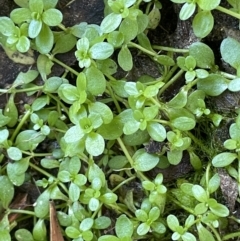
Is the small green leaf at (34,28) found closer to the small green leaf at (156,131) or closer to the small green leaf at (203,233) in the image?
the small green leaf at (156,131)

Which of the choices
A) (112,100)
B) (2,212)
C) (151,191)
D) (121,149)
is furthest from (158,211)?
(2,212)

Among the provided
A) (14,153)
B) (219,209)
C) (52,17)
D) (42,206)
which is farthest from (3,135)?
(219,209)

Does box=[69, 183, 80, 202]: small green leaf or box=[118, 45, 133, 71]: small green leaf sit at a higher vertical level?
box=[118, 45, 133, 71]: small green leaf

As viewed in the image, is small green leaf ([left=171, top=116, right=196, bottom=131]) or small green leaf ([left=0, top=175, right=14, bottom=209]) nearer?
small green leaf ([left=171, top=116, right=196, bottom=131])

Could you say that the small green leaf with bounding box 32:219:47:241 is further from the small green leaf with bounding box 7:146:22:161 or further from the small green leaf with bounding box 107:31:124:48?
the small green leaf with bounding box 107:31:124:48

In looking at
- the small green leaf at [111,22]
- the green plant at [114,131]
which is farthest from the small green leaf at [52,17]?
the small green leaf at [111,22]

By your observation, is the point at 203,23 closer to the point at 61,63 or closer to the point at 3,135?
the point at 61,63

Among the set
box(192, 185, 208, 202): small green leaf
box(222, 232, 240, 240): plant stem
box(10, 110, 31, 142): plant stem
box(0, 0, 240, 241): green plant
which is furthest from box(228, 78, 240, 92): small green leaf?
box(10, 110, 31, 142): plant stem
